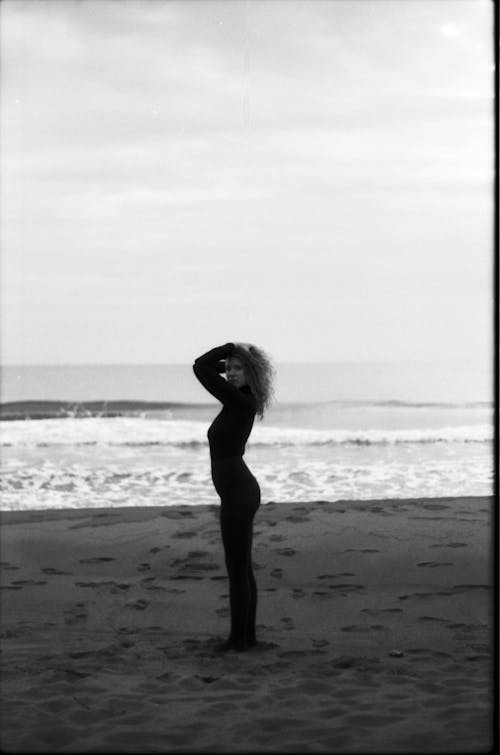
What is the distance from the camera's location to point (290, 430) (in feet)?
58.0

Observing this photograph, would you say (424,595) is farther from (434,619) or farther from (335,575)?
(335,575)

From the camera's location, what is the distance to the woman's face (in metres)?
3.94

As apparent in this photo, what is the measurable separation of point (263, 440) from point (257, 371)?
11.6 meters

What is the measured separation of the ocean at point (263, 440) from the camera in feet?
31.0

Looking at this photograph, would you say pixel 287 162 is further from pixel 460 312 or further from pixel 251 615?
pixel 251 615

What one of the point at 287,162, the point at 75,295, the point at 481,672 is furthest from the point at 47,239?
the point at 481,672

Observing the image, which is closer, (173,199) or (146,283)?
(173,199)

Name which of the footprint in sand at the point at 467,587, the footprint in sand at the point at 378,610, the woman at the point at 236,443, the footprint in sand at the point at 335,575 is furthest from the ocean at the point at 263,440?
the woman at the point at 236,443

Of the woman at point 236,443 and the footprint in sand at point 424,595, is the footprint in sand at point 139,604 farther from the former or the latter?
the footprint in sand at point 424,595

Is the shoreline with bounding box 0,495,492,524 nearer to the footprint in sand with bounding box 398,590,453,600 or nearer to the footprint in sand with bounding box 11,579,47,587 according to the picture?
the footprint in sand with bounding box 11,579,47,587

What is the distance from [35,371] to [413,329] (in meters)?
19.1

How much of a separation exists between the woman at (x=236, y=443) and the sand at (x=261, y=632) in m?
0.35

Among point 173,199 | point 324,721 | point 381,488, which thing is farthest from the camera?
point 173,199

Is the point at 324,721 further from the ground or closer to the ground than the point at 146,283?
closer to the ground
